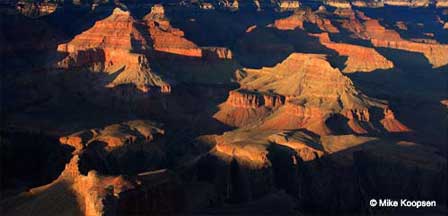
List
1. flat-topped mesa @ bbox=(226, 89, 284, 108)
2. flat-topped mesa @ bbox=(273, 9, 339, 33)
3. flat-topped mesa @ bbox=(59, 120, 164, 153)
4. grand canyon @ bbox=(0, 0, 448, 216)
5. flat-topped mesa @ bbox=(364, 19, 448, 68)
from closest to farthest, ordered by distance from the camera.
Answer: grand canyon @ bbox=(0, 0, 448, 216), flat-topped mesa @ bbox=(59, 120, 164, 153), flat-topped mesa @ bbox=(226, 89, 284, 108), flat-topped mesa @ bbox=(364, 19, 448, 68), flat-topped mesa @ bbox=(273, 9, 339, 33)

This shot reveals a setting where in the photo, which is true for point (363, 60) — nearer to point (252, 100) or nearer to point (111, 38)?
point (252, 100)

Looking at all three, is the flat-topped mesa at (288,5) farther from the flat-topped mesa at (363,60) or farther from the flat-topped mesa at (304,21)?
the flat-topped mesa at (363,60)

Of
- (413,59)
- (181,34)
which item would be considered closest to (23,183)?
(181,34)

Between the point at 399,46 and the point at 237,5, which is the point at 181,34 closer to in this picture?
the point at 399,46

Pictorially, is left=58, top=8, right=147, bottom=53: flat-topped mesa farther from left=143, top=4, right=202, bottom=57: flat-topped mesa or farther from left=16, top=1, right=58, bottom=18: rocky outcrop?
left=16, top=1, right=58, bottom=18: rocky outcrop

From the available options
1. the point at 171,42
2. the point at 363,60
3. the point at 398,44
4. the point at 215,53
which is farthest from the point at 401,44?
the point at 171,42

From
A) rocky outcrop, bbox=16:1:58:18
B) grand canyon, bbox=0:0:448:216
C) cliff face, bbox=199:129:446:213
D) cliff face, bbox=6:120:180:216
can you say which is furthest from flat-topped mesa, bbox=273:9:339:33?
cliff face, bbox=6:120:180:216

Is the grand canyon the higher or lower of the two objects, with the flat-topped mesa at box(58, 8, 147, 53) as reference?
lower
